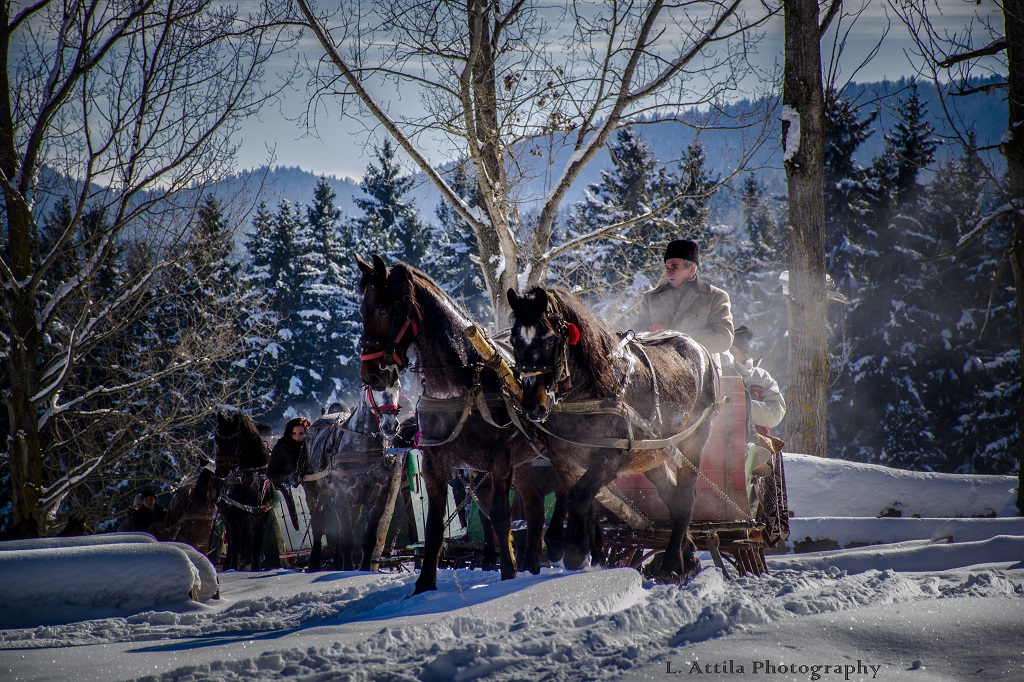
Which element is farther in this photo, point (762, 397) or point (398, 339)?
point (762, 397)

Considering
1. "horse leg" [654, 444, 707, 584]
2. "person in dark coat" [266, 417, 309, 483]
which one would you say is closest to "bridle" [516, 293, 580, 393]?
"horse leg" [654, 444, 707, 584]

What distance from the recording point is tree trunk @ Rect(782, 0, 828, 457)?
438 inches

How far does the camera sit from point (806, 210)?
36.7ft

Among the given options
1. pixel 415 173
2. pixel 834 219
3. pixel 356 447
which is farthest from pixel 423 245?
pixel 356 447

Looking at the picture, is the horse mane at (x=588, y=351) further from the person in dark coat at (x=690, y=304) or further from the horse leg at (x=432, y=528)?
the person in dark coat at (x=690, y=304)

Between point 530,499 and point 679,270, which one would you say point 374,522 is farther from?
point 679,270

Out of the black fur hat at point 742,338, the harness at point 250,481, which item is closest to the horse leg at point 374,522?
the harness at point 250,481

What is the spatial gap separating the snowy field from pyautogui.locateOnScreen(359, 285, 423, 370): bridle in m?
1.77

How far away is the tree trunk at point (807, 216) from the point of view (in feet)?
36.5

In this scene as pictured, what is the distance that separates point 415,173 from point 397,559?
20.4 ft

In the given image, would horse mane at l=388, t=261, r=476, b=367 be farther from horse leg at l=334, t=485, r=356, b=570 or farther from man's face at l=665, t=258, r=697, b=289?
horse leg at l=334, t=485, r=356, b=570

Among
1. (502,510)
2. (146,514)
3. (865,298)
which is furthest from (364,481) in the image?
(865,298)

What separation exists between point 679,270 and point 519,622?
4.21m

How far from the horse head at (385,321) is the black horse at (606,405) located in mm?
1057
